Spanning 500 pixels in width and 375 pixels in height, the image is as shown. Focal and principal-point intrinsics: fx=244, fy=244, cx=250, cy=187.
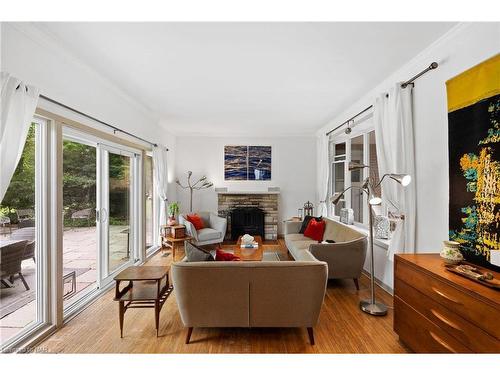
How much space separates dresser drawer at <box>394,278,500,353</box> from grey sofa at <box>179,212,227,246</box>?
3619 millimetres

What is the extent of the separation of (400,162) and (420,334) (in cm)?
165

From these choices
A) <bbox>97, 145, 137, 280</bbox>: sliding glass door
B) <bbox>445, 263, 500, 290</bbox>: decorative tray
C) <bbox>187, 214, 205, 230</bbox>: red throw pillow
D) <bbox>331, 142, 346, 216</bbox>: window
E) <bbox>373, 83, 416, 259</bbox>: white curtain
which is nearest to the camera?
<bbox>445, 263, 500, 290</bbox>: decorative tray

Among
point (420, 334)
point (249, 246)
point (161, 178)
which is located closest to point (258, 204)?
point (249, 246)

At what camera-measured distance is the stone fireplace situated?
6156mm

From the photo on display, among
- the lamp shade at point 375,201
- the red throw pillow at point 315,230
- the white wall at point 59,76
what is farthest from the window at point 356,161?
the white wall at point 59,76

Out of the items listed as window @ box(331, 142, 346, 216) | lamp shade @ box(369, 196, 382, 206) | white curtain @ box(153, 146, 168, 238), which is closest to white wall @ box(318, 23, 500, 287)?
lamp shade @ box(369, 196, 382, 206)

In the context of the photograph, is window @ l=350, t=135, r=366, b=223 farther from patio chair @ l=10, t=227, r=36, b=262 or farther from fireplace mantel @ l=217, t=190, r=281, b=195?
patio chair @ l=10, t=227, r=36, b=262

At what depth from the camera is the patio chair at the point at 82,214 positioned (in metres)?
2.76

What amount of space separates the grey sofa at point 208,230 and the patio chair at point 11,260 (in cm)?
277

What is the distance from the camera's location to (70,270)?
9.27 ft

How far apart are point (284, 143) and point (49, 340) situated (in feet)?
18.3

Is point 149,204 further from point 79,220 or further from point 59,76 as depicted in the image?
point 59,76

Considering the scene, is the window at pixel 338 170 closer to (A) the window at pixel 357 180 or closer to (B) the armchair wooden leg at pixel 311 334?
(A) the window at pixel 357 180
